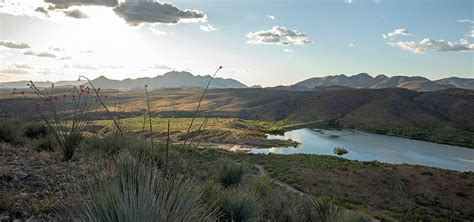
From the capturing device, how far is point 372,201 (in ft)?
72.0

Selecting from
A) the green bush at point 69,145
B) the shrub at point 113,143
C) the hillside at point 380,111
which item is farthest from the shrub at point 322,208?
the hillside at point 380,111

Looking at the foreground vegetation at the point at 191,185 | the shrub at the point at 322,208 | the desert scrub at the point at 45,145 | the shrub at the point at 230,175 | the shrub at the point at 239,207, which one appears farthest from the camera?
the shrub at the point at 230,175

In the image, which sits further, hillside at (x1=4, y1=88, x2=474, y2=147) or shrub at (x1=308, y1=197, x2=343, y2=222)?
hillside at (x1=4, y1=88, x2=474, y2=147)

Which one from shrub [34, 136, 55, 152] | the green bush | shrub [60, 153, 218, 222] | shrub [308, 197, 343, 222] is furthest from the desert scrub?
shrub [60, 153, 218, 222]

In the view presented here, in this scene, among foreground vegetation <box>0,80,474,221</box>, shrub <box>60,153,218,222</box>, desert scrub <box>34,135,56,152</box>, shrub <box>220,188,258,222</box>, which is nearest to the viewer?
shrub <box>60,153,218,222</box>

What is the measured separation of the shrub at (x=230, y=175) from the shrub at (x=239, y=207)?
375 centimetres

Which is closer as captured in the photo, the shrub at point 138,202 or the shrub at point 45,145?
the shrub at point 138,202

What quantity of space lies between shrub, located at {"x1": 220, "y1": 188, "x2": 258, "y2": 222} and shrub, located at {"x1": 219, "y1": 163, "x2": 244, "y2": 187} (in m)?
3.75

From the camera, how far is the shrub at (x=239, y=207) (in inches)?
220

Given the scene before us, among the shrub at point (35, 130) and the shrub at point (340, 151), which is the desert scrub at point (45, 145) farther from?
the shrub at point (340, 151)

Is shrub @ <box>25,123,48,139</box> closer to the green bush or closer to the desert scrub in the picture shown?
the desert scrub

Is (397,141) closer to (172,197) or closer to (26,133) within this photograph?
(26,133)

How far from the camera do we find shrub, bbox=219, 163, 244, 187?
31.9 ft

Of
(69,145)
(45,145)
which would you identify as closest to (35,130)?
(45,145)
